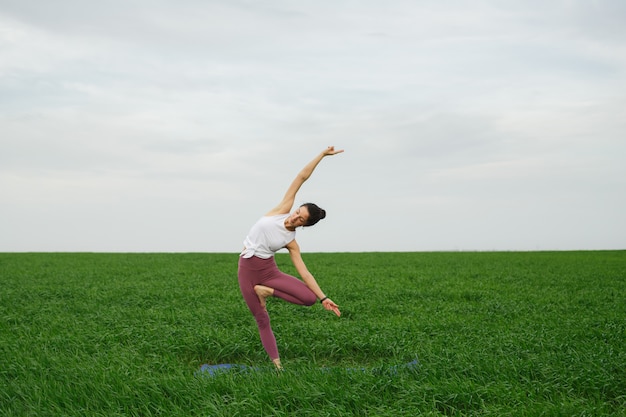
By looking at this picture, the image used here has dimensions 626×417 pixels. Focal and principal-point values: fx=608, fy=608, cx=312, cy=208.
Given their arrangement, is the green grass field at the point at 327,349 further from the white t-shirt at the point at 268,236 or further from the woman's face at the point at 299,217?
the woman's face at the point at 299,217

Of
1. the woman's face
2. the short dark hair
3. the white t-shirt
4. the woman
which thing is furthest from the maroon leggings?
the short dark hair

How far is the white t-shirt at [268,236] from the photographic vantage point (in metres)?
8.38

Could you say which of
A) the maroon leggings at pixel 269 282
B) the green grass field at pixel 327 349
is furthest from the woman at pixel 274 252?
the green grass field at pixel 327 349

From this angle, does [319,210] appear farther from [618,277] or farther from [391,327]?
[618,277]

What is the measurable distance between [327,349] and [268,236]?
10.8 feet

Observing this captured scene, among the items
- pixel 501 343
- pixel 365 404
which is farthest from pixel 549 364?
pixel 365 404

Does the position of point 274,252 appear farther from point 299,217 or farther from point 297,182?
point 297,182

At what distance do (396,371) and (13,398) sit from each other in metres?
5.07

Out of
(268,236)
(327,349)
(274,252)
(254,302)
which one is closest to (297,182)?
(268,236)

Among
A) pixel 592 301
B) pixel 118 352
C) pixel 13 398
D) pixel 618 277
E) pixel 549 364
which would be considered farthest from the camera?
pixel 618 277

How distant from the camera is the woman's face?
317 inches

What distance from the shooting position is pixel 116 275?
24.0 m

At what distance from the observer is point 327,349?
10773 millimetres

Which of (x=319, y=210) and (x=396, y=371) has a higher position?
(x=319, y=210)
